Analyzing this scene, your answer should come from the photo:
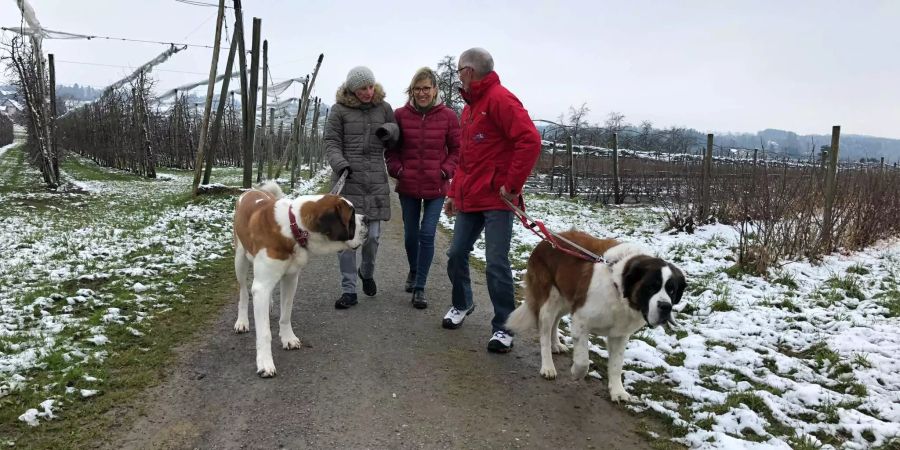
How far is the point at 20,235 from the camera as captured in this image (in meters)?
9.89

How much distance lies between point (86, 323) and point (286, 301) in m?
1.93

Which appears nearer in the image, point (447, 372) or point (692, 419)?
point (692, 419)

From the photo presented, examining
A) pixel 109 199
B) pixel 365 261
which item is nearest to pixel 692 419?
pixel 365 261

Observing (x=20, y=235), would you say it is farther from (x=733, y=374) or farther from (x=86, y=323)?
(x=733, y=374)

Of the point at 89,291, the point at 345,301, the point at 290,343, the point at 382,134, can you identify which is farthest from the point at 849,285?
the point at 89,291

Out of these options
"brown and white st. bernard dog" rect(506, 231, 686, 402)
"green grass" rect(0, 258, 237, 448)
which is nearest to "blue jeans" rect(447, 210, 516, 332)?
"brown and white st. bernard dog" rect(506, 231, 686, 402)

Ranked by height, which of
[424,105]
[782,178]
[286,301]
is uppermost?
[424,105]

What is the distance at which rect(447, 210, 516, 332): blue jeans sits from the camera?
4.62 meters

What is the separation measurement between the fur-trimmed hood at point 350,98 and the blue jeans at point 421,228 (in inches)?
41.4

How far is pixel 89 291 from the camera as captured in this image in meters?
5.93

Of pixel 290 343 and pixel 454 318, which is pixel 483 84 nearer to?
pixel 454 318

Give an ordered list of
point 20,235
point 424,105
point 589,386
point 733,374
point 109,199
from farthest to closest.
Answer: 1. point 109,199
2. point 20,235
3. point 424,105
4. point 733,374
5. point 589,386

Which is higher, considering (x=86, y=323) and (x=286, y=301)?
(x=286, y=301)

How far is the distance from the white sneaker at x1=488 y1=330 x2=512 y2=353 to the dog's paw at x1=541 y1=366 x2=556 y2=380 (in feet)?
1.70
